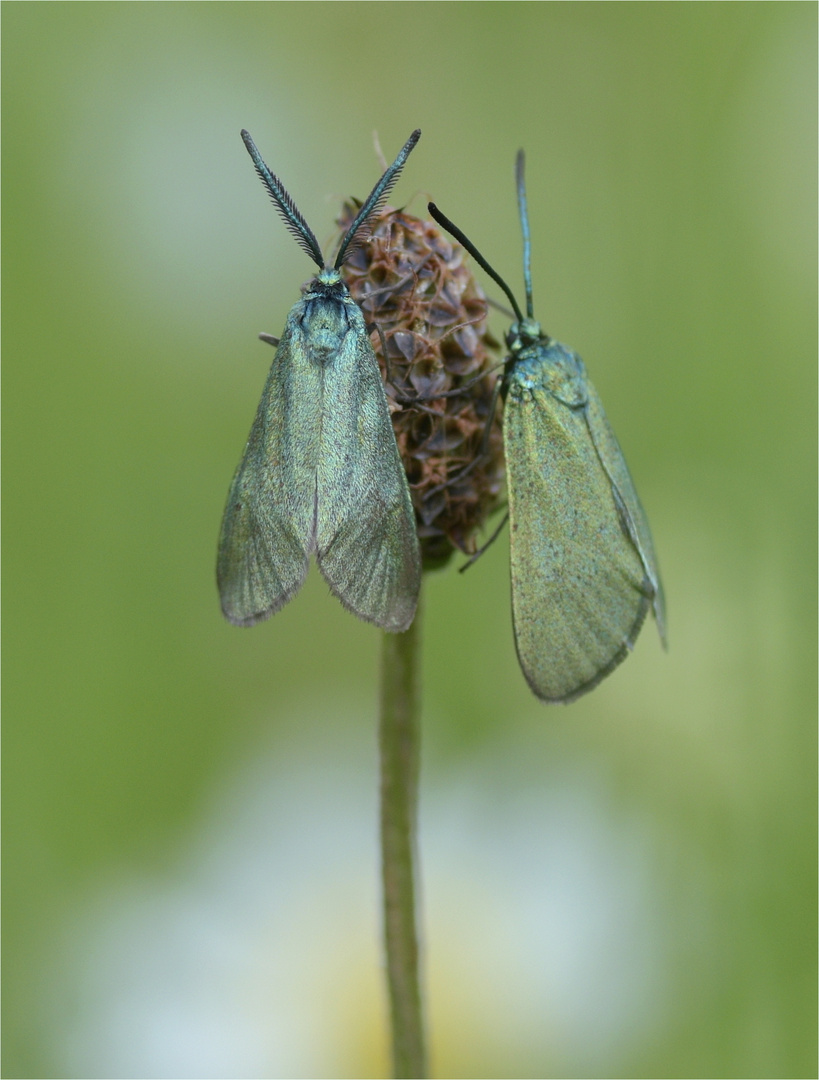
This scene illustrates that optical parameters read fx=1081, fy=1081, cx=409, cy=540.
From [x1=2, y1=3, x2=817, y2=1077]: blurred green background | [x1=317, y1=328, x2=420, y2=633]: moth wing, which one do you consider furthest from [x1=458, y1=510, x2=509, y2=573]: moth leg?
[x1=2, y1=3, x2=817, y2=1077]: blurred green background

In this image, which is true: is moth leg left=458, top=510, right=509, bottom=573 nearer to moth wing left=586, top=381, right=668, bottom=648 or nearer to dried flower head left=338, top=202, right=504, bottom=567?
dried flower head left=338, top=202, right=504, bottom=567

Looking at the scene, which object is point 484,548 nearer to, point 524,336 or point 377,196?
point 524,336

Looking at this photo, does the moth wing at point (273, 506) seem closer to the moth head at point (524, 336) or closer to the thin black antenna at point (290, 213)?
the thin black antenna at point (290, 213)

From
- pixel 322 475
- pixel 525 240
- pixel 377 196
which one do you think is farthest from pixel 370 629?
pixel 377 196

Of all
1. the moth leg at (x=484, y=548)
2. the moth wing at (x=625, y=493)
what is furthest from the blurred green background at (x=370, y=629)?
the moth wing at (x=625, y=493)

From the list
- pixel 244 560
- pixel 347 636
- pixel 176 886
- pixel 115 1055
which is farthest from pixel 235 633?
pixel 244 560

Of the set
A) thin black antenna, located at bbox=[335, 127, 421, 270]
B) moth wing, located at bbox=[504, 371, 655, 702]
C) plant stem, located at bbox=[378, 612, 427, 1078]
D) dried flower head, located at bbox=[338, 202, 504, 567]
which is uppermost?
thin black antenna, located at bbox=[335, 127, 421, 270]

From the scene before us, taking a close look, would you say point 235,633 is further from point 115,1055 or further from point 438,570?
point 438,570

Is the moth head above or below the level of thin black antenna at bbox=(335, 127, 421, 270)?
below
